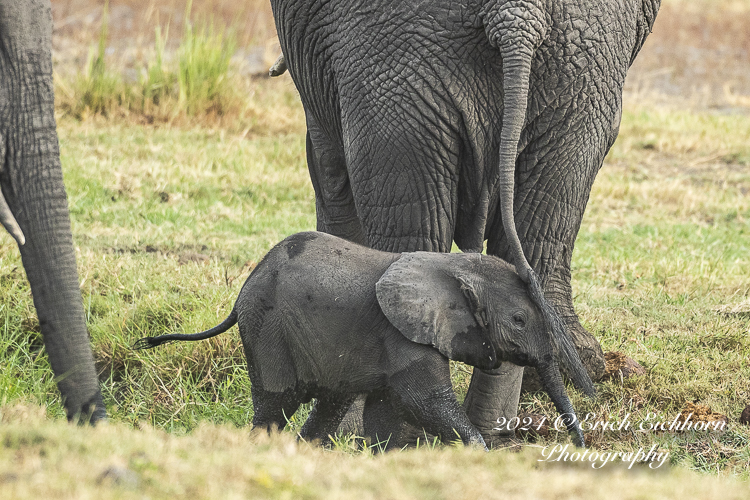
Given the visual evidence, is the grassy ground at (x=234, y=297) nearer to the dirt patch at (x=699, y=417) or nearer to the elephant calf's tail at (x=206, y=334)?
the dirt patch at (x=699, y=417)

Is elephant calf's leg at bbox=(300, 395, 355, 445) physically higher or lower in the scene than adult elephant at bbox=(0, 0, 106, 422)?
lower

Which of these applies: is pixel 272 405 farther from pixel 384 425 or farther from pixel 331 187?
pixel 331 187

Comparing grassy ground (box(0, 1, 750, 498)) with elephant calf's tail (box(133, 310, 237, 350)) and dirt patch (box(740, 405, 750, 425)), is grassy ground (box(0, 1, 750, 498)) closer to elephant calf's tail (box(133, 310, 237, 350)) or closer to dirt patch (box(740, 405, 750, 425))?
dirt patch (box(740, 405, 750, 425))

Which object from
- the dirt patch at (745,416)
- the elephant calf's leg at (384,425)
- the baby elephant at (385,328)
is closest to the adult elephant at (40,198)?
the baby elephant at (385,328)

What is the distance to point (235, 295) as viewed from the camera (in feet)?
16.1

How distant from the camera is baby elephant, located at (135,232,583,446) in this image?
3174 millimetres

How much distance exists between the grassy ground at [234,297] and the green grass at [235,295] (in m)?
0.01

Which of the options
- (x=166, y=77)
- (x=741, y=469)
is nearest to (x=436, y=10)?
(x=741, y=469)

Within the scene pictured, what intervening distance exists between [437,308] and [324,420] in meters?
0.65

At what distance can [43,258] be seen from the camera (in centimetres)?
278

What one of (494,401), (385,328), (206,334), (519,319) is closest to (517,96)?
(519,319)

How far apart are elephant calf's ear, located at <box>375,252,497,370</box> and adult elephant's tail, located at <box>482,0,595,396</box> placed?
0.20 m

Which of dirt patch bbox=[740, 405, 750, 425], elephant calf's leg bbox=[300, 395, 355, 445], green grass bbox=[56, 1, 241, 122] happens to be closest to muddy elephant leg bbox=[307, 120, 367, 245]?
elephant calf's leg bbox=[300, 395, 355, 445]

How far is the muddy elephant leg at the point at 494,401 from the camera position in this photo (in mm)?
3684
